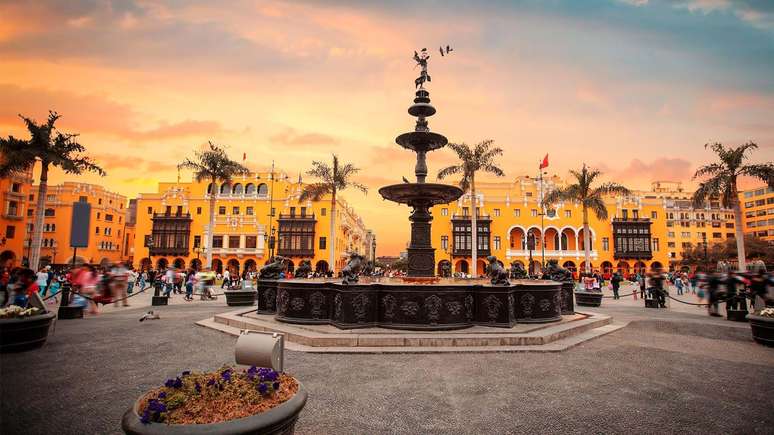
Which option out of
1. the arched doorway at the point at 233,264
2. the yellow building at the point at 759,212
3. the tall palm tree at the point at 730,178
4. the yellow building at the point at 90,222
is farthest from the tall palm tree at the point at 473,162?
the yellow building at the point at 759,212

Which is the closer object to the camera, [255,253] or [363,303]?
[363,303]

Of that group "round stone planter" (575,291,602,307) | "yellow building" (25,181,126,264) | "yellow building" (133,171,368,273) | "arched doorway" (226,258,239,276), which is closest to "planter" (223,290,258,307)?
"round stone planter" (575,291,602,307)

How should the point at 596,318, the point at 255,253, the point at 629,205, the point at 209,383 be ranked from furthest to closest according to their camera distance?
the point at 629,205 < the point at 255,253 < the point at 596,318 < the point at 209,383

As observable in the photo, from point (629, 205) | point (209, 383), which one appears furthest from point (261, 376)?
point (629, 205)

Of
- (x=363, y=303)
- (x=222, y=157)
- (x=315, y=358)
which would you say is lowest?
(x=315, y=358)

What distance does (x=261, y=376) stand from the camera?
11.1ft

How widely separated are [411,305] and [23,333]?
8086 millimetres

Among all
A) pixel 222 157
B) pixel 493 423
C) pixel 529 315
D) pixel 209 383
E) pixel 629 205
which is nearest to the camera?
pixel 209 383

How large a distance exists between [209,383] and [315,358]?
443cm

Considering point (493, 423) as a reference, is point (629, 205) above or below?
above

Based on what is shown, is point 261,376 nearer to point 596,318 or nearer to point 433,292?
point 433,292

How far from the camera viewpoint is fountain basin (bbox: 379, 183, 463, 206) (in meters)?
A: 11.6

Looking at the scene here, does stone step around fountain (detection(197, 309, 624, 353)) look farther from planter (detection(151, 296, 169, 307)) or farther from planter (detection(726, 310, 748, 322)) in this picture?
planter (detection(151, 296, 169, 307))

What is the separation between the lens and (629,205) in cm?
6675
